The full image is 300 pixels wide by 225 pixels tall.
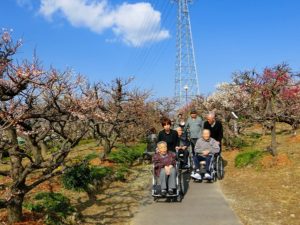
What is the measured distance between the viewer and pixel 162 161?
967cm

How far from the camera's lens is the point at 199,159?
37.5ft

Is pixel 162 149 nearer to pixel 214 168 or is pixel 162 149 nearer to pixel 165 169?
pixel 165 169

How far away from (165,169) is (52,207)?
8.43 feet

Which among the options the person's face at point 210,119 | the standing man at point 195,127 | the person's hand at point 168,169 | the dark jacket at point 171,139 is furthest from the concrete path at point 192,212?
the standing man at point 195,127

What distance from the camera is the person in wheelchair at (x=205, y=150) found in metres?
11.3

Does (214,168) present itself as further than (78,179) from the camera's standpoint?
Yes

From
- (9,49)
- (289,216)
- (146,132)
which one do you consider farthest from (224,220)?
(146,132)

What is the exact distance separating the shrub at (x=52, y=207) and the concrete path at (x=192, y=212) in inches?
52.8

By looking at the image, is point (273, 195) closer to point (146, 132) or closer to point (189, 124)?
point (189, 124)

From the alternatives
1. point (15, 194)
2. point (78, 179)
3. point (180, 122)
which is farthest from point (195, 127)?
point (15, 194)

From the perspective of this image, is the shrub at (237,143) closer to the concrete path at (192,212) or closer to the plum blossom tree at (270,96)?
the plum blossom tree at (270,96)

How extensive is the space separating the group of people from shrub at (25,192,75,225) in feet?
7.05

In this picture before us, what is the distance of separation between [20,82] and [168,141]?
18.4 feet

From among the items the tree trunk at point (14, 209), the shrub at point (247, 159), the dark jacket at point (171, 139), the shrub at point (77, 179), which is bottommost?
the tree trunk at point (14, 209)
